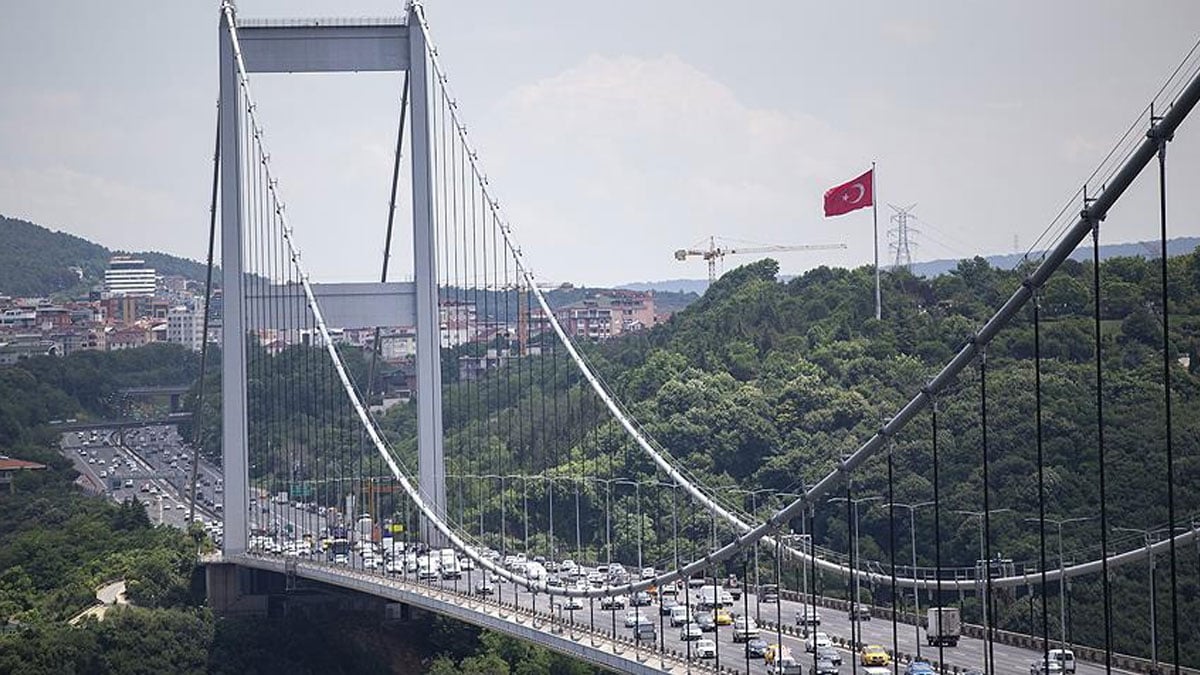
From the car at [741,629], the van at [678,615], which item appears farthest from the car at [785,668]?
the van at [678,615]

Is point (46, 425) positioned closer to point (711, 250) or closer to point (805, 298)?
point (711, 250)

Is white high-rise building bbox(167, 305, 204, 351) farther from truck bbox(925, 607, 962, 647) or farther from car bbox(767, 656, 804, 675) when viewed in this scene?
car bbox(767, 656, 804, 675)

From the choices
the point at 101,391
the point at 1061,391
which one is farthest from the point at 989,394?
the point at 101,391

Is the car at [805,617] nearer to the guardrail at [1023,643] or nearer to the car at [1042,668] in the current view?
the guardrail at [1023,643]

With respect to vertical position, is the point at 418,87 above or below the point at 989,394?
above

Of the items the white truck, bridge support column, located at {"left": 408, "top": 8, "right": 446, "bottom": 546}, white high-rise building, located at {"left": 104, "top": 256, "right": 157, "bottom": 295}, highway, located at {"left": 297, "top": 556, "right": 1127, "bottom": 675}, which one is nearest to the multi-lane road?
bridge support column, located at {"left": 408, "top": 8, "right": 446, "bottom": 546}
